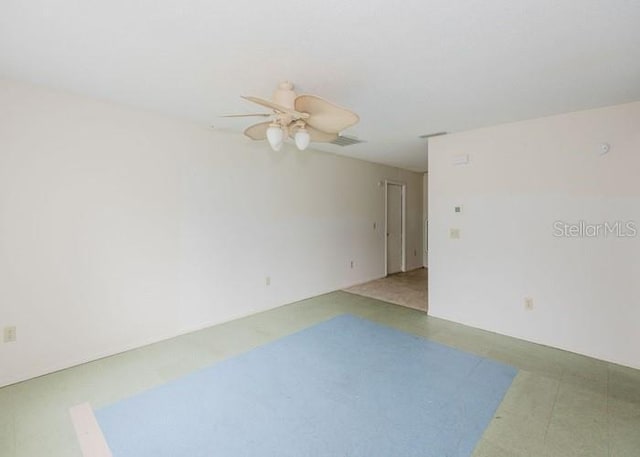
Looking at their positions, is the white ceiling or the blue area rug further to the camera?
the blue area rug

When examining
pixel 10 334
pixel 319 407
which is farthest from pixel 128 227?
pixel 319 407

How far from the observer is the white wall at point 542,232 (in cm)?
265

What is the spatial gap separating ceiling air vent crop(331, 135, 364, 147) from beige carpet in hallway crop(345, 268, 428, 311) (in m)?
2.31

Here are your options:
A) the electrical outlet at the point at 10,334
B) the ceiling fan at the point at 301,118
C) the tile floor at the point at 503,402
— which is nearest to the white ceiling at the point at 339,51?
the ceiling fan at the point at 301,118

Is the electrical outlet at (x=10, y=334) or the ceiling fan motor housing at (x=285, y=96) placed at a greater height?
the ceiling fan motor housing at (x=285, y=96)

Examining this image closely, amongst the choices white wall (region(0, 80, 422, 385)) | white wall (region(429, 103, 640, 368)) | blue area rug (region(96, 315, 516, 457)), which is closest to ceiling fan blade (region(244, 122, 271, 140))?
white wall (region(0, 80, 422, 385))

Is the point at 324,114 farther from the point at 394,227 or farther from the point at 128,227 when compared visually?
the point at 394,227

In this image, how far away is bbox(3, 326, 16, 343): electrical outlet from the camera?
2.29 m

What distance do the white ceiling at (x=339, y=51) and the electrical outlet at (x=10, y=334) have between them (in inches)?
73.4

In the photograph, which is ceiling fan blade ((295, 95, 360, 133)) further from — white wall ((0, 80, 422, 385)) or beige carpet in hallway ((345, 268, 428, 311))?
beige carpet in hallway ((345, 268, 428, 311))

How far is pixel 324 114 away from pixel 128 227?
2174 mm

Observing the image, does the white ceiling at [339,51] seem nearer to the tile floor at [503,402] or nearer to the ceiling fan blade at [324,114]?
the ceiling fan blade at [324,114]

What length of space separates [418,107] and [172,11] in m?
2.06

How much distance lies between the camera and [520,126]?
3.14m
